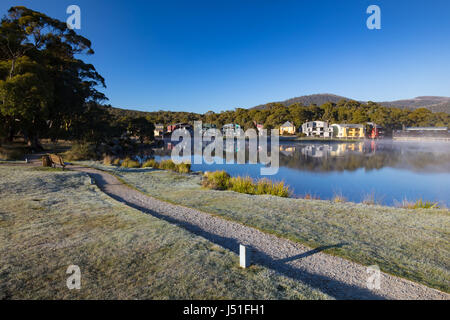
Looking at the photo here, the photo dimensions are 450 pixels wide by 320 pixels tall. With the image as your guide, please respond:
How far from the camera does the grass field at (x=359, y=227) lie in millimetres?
4355

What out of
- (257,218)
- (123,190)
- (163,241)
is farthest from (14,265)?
(123,190)

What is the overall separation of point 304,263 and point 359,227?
301 centimetres

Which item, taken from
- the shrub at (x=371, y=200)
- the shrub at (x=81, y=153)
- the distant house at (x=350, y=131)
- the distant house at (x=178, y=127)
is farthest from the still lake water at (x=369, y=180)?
the distant house at (x=178, y=127)

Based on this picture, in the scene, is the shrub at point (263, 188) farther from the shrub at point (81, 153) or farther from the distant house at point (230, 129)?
the distant house at point (230, 129)

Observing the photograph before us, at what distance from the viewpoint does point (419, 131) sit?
217 feet

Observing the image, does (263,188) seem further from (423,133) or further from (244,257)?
(423,133)

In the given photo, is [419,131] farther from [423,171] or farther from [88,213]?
[88,213]

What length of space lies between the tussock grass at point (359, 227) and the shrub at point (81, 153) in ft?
46.0

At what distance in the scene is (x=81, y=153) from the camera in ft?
68.8

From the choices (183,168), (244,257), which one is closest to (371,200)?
Answer: (244,257)

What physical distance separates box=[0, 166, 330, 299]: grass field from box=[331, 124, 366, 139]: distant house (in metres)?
68.8

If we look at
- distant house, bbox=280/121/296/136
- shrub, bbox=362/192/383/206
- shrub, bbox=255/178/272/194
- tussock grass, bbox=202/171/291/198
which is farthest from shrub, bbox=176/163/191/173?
distant house, bbox=280/121/296/136

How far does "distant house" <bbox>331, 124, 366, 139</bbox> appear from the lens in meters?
63.6
